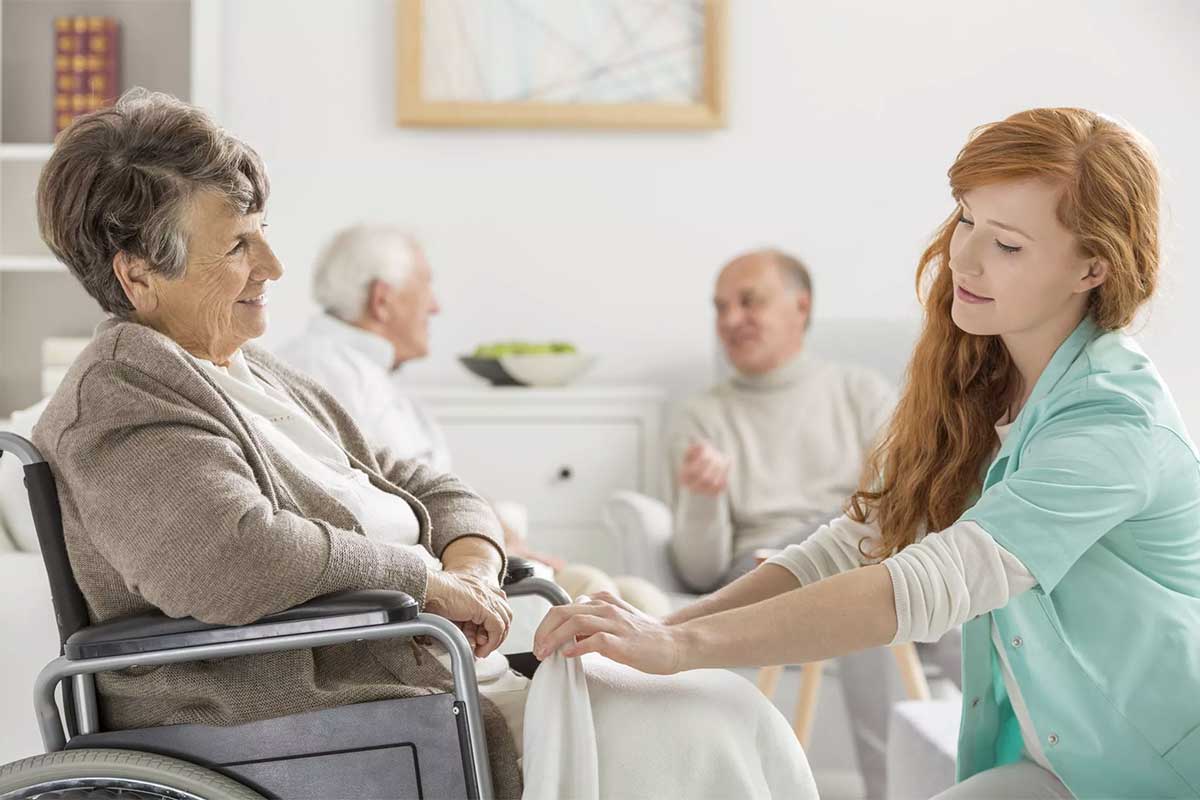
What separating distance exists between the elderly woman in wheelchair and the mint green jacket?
0.30 m

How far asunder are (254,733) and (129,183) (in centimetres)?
58

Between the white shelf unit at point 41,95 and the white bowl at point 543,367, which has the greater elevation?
the white shelf unit at point 41,95

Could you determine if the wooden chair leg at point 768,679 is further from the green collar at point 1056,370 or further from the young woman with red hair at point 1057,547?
the green collar at point 1056,370

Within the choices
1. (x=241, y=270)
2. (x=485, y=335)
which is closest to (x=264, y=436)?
(x=241, y=270)

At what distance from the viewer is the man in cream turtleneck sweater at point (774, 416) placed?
10.7 ft

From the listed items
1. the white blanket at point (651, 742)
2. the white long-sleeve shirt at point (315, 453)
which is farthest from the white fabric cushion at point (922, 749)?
the white long-sleeve shirt at point (315, 453)

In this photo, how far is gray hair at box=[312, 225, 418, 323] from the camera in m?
3.20

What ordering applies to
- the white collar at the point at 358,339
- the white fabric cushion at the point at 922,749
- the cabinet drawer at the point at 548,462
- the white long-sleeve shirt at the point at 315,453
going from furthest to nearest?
the cabinet drawer at the point at 548,462
the white collar at the point at 358,339
the white fabric cushion at the point at 922,749
the white long-sleeve shirt at the point at 315,453

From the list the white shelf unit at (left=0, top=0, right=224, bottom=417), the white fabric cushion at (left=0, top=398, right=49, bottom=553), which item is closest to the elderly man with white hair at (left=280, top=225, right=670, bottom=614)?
the white shelf unit at (left=0, top=0, right=224, bottom=417)

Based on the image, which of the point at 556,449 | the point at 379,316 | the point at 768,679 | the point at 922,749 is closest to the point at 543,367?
the point at 556,449

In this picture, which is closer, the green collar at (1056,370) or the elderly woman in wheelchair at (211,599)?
the elderly woman in wheelchair at (211,599)

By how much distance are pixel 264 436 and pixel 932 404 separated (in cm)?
78

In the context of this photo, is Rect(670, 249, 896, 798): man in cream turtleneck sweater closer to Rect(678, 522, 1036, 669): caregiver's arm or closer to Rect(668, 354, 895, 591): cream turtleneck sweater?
Rect(668, 354, 895, 591): cream turtleneck sweater

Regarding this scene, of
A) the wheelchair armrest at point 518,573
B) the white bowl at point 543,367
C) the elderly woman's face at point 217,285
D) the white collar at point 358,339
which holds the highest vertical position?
the elderly woman's face at point 217,285
